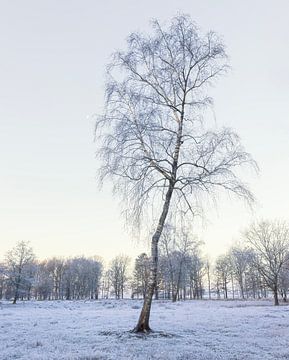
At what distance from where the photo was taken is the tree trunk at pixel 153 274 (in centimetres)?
1423

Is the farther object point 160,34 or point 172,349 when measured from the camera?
point 160,34

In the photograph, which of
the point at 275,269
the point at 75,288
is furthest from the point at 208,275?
the point at 275,269

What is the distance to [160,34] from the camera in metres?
17.2

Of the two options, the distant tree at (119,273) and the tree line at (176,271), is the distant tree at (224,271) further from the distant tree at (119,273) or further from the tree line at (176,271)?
the distant tree at (119,273)

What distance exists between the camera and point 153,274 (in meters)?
14.9

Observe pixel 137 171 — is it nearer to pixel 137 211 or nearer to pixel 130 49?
pixel 137 211

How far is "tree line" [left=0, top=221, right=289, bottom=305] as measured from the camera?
55062mm

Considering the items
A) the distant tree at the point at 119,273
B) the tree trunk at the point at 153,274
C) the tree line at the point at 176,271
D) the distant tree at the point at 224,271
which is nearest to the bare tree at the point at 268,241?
the tree line at the point at 176,271

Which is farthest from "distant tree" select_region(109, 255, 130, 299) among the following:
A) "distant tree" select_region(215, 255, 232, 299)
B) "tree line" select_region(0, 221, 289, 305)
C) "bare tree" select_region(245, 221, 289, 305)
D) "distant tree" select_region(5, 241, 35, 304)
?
"bare tree" select_region(245, 221, 289, 305)

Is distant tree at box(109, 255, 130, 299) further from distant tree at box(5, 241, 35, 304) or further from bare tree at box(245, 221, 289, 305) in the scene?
bare tree at box(245, 221, 289, 305)

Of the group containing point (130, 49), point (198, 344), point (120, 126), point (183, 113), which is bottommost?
point (198, 344)

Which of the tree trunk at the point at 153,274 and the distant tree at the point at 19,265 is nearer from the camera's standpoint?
the tree trunk at the point at 153,274

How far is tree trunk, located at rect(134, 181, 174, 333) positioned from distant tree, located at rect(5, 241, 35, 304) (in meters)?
63.2

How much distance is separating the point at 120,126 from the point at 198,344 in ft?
32.2
